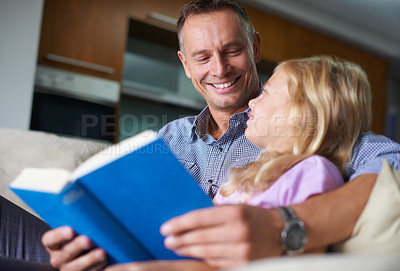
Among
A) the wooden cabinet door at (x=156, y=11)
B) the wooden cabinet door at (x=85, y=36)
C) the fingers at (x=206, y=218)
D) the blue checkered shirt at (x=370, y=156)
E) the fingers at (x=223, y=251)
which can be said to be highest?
the wooden cabinet door at (x=156, y=11)

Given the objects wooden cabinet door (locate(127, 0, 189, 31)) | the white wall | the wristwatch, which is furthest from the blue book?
wooden cabinet door (locate(127, 0, 189, 31))

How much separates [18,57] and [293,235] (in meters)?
2.66

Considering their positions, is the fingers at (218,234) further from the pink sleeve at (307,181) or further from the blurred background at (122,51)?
the blurred background at (122,51)

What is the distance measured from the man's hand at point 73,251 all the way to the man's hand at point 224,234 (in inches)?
7.2

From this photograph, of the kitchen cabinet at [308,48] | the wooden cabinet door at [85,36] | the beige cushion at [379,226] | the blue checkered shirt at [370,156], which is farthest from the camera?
the kitchen cabinet at [308,48]

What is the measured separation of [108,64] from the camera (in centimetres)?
350

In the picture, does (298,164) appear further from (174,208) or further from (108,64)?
(108,64)

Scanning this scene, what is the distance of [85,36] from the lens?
11.2 ft

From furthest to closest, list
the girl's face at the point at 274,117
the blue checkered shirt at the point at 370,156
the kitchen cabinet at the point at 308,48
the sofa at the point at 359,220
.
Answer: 1. the kitchen cabinet at the point at 308,48
2. the girl's face at the point at 274,117
3. the blue checkered shirt at the point at 370,156
4. the sofa at the point at 359,220

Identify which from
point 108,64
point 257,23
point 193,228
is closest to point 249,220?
point 193,228

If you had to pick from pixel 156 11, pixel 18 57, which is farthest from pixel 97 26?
pixel 18 57

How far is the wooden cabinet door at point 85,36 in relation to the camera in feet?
10.6

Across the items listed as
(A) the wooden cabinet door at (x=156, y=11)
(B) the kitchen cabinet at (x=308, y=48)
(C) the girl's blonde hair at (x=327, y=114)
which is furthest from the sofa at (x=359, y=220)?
(B) the kitchen cabinet at (x=308, y=48)

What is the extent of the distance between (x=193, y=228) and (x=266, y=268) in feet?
0.73
